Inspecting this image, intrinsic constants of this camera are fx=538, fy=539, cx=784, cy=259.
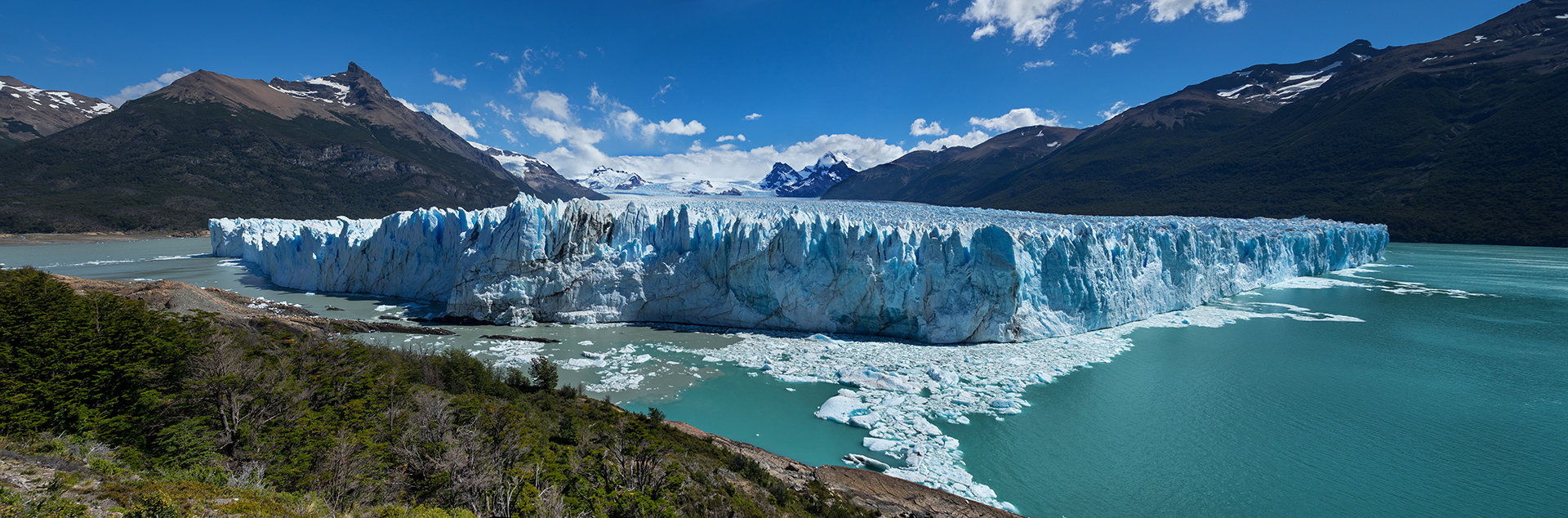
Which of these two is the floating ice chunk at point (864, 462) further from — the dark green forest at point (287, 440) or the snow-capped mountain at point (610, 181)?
the snow-capped mountain at point (610, 181)

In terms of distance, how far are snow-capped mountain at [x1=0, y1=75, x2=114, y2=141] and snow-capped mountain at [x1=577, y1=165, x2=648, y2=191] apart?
81.8 meters

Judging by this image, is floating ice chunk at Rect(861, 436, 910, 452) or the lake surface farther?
floating ice chunk at Rect(861, 436, 910, 452)

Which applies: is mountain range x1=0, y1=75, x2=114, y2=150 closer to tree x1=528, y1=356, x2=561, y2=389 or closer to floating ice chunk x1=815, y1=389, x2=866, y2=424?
tree x1=528, y1=356, x2=561, y2=389

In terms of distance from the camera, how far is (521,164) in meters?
135

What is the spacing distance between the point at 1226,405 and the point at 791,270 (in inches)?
455

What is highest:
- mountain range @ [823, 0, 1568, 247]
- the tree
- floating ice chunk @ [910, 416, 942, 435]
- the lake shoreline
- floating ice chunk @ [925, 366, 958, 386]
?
mountain range @ [823, 0, 1568, 247]

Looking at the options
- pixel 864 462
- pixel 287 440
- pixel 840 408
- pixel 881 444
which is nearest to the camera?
pixel 287 440

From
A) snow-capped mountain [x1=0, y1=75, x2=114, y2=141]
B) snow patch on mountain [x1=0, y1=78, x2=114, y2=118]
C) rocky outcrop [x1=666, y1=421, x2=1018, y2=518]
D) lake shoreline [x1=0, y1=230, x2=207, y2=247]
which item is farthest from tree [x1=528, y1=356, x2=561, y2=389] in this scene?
snow patch on mountain [x1=0, y1=78, x2=114, y2=118]

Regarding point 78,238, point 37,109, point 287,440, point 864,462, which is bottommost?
point 864,462

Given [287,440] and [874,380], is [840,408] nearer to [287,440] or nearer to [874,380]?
[874,380]

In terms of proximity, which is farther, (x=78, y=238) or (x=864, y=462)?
(x=78, y=238)

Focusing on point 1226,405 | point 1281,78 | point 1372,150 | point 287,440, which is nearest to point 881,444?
point 1226,405

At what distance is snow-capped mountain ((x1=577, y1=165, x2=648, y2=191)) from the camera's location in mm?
120750

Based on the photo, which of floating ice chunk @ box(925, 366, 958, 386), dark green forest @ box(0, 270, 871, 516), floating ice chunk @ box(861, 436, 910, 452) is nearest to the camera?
dark green forest @ box(0, 270, 871, 516)
